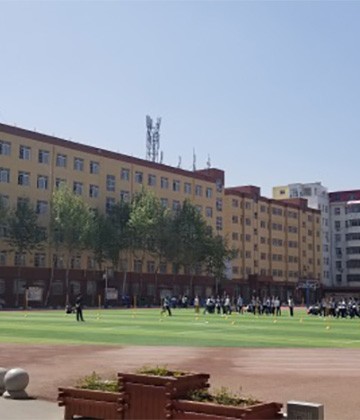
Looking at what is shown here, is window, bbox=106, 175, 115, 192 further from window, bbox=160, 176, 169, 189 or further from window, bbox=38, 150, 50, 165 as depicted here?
window, bbox=38, 150, 50, 165

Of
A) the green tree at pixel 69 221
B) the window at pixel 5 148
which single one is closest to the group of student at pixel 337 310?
the green tree at pixel 69 221

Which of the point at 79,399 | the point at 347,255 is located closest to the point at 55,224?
the point at 79,399

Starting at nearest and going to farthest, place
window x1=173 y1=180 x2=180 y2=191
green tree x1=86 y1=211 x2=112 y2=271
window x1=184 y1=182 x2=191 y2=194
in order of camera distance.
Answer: green tree x1=86 y1=211 x2=112 y2=271 < window x1=173 y1=180 x2=180 y2=191 < window x1=184 y1=182 x2=191 y2=194

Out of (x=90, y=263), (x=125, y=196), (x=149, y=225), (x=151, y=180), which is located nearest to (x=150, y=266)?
(x=149, y=225)

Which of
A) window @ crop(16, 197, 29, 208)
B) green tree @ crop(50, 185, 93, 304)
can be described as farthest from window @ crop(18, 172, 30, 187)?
green tree @ crop(50, 185, 93, 304)

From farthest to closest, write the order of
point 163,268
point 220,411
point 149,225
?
point 163,268, point 149,225, point 220,411

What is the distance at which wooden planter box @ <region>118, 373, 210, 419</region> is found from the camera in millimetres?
9779

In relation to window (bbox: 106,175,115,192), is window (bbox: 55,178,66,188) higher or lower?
lower

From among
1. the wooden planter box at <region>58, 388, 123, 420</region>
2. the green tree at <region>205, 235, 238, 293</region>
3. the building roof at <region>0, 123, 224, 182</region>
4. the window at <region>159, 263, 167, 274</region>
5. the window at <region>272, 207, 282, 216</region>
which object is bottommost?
the wooden planter box at <region>58, 388, 123, 420</region>

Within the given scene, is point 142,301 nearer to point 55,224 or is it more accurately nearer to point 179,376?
point 55,224

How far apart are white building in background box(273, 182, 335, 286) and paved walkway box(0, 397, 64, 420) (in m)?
140

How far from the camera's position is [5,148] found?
7950 centimetres

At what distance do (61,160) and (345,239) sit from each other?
82.8 m

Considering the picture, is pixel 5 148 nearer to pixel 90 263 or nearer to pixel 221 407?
pixel 90 263
